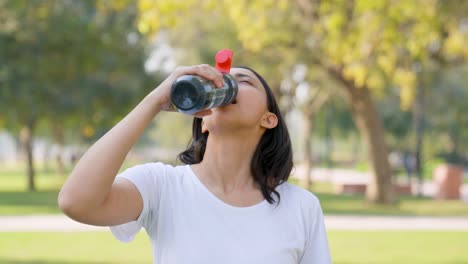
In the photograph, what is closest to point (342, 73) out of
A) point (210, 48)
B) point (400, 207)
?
point (400, 207)

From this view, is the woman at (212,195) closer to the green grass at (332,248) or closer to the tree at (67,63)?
the green grass at (332,248)

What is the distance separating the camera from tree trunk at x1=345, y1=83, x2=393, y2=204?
2467 centimetres

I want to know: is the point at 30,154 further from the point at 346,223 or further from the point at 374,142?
the point at 346,223

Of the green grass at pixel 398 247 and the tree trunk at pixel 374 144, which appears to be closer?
the green grass at pixel 398 247

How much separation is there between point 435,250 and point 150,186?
1095 centimetres

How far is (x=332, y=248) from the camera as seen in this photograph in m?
13.1

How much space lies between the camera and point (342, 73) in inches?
945

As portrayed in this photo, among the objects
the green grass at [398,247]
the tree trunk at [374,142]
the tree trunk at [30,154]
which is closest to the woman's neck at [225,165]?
the green grass at [398,247]

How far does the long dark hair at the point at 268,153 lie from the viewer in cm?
291

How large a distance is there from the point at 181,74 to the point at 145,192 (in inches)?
15.4

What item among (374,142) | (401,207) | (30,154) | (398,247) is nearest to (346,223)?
(398,247)

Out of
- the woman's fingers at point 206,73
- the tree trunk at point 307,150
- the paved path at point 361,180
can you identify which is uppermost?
the woman's fingers at point 206,73

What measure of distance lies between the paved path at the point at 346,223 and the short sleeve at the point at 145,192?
13.3 m

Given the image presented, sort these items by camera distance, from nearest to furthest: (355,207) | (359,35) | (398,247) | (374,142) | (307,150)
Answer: (398,247) → (359,35) → (355,207) → (374,142) → (307,150)
